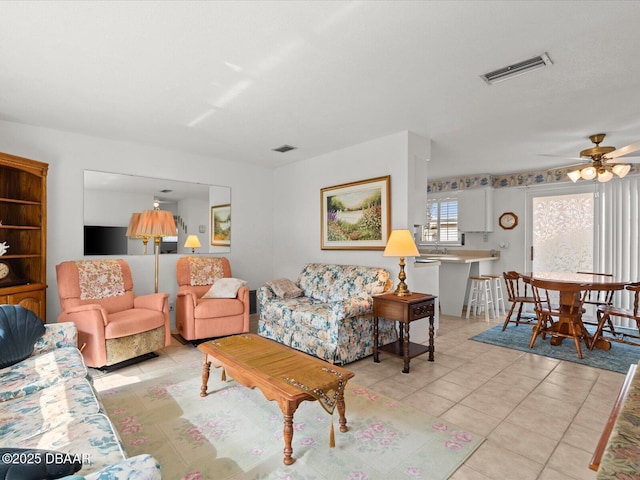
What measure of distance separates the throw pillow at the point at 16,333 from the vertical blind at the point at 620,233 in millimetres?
6797

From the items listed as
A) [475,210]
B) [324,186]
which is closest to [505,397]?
[324,186]

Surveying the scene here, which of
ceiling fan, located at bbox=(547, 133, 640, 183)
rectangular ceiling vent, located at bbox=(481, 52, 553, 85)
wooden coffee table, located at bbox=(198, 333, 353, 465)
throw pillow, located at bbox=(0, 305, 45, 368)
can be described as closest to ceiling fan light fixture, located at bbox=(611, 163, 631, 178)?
ceiling fan, located at bbox=(547, 133, 640, 183)

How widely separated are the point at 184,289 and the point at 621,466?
3.94m

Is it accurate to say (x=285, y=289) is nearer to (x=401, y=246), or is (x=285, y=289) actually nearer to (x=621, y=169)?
(x=401, y=246)

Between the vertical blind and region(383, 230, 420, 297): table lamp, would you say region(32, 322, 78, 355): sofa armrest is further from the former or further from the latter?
the vertical blind

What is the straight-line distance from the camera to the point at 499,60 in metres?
2.26

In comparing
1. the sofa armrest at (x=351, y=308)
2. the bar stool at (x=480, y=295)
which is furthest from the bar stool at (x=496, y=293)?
the sofa armrest at (x=351, y=308)

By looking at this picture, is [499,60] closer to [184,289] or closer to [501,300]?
[184,289]

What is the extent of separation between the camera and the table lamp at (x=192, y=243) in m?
4.69

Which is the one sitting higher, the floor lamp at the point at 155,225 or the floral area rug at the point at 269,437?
the floor lamp at the point at 155,225

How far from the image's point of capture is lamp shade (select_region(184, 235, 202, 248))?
469 centimetres

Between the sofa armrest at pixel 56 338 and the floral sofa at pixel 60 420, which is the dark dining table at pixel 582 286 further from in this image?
the sofa armrest at pixel 56 338

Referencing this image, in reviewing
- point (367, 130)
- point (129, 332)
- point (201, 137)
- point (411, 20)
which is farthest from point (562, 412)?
point (201, 137)

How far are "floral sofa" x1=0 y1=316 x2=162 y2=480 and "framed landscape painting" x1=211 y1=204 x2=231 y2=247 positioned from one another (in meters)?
2.78
